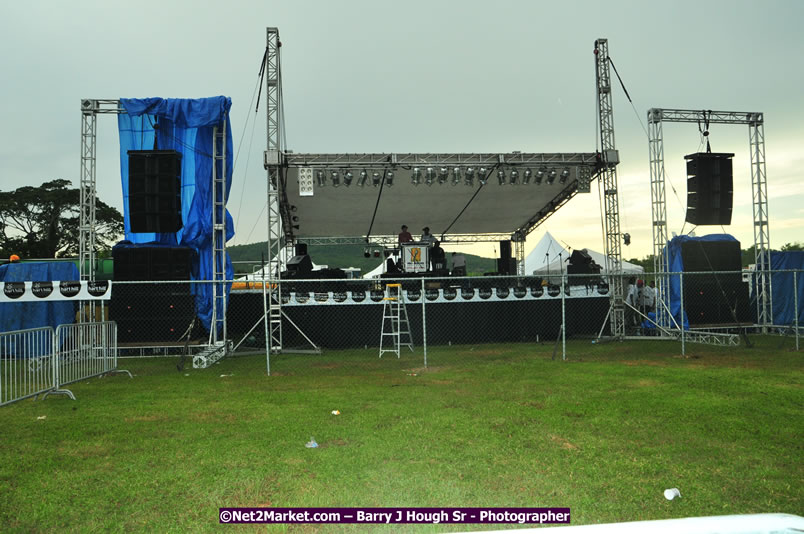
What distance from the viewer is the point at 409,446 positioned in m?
4.79

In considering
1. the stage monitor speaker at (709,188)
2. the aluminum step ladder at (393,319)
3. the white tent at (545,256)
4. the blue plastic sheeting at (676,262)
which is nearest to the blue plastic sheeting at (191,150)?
the aluminum step ladder at (393,319)

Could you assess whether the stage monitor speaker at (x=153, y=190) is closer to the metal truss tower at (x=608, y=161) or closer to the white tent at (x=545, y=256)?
the metal truss tower at (x=608, y=161)

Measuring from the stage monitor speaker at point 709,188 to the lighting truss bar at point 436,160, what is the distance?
2664mm

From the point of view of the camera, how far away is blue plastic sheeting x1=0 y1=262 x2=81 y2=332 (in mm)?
12547

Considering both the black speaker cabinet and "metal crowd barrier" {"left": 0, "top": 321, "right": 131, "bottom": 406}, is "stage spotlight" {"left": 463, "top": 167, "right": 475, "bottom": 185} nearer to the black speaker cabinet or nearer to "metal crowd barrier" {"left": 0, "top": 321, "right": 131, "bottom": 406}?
the black speaker cabinet

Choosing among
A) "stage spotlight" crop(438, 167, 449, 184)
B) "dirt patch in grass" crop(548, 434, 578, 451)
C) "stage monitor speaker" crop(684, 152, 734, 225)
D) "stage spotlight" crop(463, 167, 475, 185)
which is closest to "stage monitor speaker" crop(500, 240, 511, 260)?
"stage spotlight" crop(463, 167, 475, 185)

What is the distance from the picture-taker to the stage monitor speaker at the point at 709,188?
14.4m

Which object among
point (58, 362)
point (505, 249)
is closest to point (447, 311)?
point (505, 249)

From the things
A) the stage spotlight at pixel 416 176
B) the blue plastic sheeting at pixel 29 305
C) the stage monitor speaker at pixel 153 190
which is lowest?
the blue plastic sheeting at pixel 29 305

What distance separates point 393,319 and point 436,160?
4458 mm

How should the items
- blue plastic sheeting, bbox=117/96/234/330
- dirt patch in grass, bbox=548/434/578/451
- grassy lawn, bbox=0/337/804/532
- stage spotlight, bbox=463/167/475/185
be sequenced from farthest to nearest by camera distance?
stage spotlight, bbox=463/167/475/185
blue plastic sheeting, bbox=117/96/234/330
dirt patch in grass, bbox=548/434/578/451
grassy lawn, bbox=0/337/804/532

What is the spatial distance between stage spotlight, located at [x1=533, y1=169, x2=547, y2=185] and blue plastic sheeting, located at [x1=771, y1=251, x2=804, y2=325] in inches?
283

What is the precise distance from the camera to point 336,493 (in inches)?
146

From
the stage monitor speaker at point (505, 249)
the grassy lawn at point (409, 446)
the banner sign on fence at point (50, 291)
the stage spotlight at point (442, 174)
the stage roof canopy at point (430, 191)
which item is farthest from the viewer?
the stage monitor speaker at point (505, 249)
